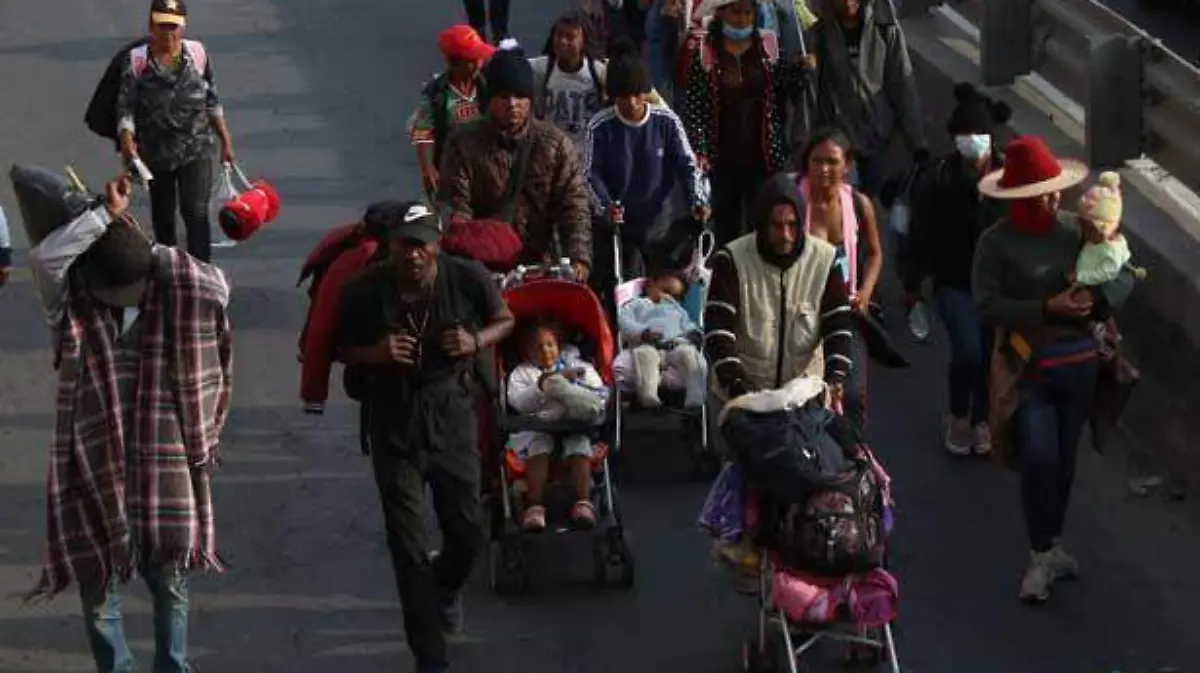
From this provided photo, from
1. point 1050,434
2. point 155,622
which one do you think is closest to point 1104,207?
point 1050,434

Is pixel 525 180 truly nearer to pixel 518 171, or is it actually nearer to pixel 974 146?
pixel 518 171

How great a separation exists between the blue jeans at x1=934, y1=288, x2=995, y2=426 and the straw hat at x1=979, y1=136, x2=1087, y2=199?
1.47m

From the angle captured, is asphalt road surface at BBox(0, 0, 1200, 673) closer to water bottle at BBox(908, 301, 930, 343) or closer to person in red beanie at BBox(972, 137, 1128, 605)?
water bottle at BBox(908, 301, 930, 343)

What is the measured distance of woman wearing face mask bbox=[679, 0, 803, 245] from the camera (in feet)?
44.9

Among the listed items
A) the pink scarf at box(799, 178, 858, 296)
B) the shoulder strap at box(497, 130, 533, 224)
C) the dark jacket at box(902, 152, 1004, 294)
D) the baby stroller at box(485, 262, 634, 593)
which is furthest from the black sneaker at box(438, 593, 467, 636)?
the dark jacket at box(902, 152, 1004, 294)

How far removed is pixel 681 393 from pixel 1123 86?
2917 millimetres

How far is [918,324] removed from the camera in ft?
45.9

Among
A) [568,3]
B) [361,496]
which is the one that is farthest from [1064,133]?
[568,3]

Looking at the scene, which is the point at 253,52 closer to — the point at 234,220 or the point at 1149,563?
the point at 234,220

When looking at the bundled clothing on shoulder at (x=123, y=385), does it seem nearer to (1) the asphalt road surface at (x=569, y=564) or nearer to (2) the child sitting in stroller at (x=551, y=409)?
(1) the asphalt road surface at (x=569, y=564)

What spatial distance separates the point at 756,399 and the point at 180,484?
2282 millimetres

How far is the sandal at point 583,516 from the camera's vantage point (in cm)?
1121

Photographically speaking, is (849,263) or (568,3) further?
(568,3)

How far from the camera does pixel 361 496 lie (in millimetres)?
12328
